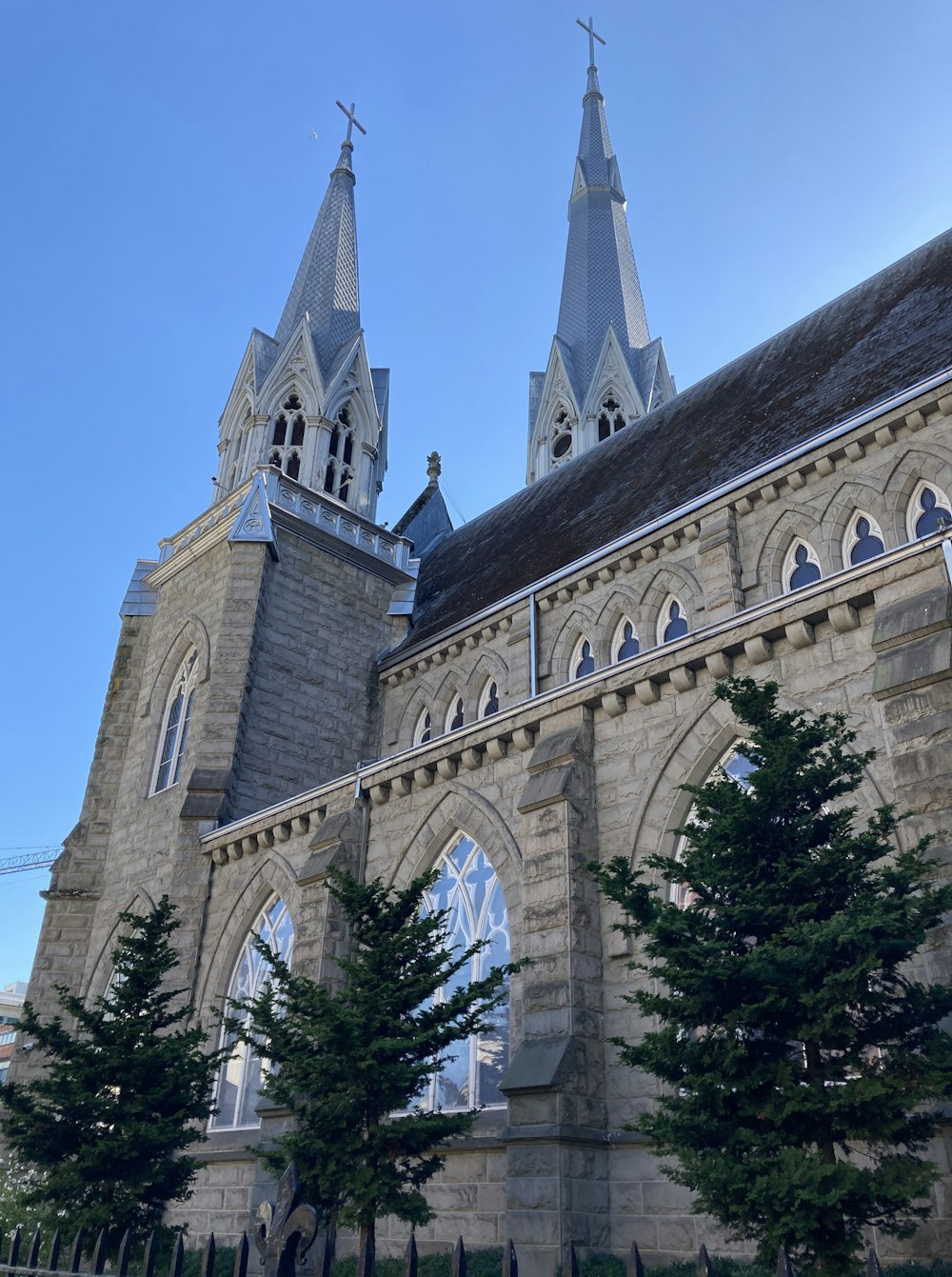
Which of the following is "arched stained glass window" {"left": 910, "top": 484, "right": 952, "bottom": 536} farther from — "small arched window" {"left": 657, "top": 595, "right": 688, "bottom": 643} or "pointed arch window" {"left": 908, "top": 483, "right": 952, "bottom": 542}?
"small arched window" {"left": 657, "top": 595, "right": 688, "bottom": 643}

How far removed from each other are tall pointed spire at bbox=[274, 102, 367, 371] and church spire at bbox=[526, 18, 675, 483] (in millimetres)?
8263

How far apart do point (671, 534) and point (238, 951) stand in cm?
914

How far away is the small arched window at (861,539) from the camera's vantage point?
15219 millimetres

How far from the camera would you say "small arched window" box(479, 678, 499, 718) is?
1989 centimetres

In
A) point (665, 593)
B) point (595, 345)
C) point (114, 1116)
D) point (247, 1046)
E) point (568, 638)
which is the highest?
point (595, 345)

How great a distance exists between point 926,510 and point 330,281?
2101 centimetres

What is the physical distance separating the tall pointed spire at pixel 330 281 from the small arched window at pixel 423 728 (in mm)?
10945

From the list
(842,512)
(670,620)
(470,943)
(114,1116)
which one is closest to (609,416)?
(670,620)

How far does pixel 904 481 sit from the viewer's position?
1488cm

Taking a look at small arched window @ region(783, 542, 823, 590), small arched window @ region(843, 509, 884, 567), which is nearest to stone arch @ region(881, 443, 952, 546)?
small arched window @ region(843, 509, 884, 567)

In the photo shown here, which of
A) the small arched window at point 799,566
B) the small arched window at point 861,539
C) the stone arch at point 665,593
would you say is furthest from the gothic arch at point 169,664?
the small arched window at point 861,539

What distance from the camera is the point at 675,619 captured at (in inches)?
688

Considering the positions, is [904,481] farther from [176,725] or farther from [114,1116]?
[176,725]

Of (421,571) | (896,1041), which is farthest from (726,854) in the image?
(421,571)
